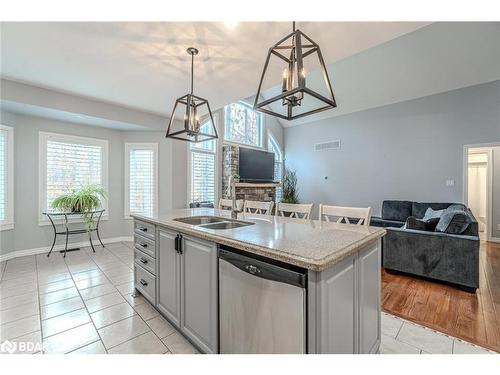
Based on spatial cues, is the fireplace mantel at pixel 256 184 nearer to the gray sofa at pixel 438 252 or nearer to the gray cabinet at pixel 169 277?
the gray sofa at pixel 438 252

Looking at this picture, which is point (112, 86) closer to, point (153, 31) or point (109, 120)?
point (109, 120)

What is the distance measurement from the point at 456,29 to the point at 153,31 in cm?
479

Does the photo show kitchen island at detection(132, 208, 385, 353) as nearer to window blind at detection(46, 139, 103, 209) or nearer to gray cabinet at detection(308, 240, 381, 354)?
gray cabinet at detection(308, 240, 381, 354)

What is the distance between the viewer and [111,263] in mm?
3576

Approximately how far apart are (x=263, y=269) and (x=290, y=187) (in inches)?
244

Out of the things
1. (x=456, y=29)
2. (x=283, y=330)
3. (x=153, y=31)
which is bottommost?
(x=283, y=330)

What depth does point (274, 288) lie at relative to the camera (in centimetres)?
118

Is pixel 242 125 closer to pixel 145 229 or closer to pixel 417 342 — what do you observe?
pixel 145 229

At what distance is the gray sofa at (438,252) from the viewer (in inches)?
104

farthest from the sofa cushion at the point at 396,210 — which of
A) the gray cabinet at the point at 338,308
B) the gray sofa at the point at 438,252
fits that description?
the gray cabinet at the point at 338,308

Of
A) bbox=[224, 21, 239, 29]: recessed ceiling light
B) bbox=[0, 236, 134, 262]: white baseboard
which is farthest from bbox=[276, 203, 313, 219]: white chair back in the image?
bbox=[0, 236, 134, 262]: white baseboard

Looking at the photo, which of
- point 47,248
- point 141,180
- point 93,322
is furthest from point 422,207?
point 47,248

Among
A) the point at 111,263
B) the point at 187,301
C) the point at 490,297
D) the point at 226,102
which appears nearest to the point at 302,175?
the point at 226,102

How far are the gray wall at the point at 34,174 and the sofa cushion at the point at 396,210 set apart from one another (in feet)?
16.5
